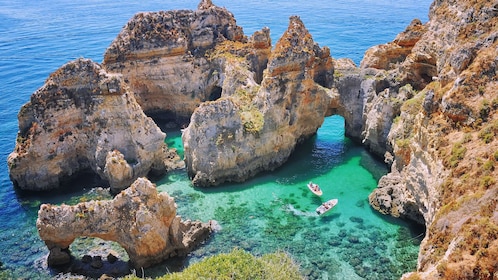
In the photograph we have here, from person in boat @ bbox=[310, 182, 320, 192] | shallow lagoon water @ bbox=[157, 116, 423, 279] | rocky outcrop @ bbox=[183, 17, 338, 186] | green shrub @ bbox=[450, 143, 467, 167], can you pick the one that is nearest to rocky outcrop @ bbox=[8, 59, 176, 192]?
shallow lagoon water @ bbox=[157, 116, 423, 279]

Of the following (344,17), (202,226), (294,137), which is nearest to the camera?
(202,226)

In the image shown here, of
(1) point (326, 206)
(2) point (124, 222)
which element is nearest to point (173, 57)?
(1) point (326, 206)

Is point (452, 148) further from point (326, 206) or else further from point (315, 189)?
point (315, 189)

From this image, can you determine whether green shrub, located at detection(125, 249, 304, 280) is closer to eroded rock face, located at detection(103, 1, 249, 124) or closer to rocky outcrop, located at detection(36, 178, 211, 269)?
rocky outcrop, located at detection(36, 178, 211, 269)

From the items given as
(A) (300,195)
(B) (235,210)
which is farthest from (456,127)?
(B) (235,210)

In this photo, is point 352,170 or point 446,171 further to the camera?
point 352,170

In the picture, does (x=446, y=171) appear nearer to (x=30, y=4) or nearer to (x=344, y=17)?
(x=344, y=17)
